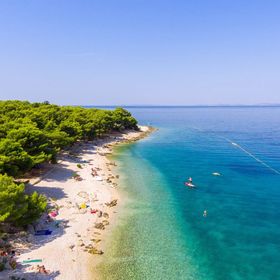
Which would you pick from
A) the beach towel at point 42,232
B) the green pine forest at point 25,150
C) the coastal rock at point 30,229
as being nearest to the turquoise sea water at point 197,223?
the beach towel at point 42,232

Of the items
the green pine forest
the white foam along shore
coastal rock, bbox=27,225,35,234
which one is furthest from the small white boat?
coastal rock, bbox=27,225,35,234

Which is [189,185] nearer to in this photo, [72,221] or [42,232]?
[72,221]

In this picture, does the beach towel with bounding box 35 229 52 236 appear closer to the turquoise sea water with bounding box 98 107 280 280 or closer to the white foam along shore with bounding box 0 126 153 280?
the white foam along shore with bounding box 0 126 153 280

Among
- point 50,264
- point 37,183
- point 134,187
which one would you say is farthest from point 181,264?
point 37,183

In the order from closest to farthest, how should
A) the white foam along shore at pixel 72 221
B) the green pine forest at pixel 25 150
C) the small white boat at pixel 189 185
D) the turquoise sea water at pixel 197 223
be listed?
the white foam along shore at pixel 72 221 → the turquoise sea water at pixel 197 223 → the green pine forest at pixel 25 150 → the small white boat at pixel 189 185

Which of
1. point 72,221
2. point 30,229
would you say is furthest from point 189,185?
point 30,229

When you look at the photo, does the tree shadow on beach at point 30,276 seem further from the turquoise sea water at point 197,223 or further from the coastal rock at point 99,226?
the coastal rock at point 99,226

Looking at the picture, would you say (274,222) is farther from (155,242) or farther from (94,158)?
(94,158)

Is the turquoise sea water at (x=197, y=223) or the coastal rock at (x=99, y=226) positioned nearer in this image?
the turquoise sea water at (x=197, y=223)
